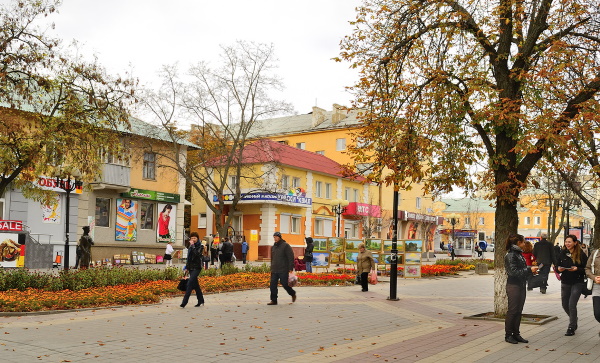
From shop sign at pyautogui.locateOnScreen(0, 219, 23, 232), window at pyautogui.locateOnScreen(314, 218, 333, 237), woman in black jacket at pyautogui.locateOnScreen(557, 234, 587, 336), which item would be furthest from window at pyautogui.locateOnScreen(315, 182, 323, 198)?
woman in black jacket at pyautogui.locateOnScreen(557, 234, 587, 336)

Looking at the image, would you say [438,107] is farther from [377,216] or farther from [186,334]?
[377,216]

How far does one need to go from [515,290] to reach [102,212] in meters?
29.5

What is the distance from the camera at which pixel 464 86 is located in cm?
1418

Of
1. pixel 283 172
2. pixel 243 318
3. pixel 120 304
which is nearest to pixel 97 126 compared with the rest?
pixel 120 304

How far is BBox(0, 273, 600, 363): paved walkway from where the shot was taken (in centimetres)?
893

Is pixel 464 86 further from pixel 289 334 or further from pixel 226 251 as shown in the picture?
pixel 226 251

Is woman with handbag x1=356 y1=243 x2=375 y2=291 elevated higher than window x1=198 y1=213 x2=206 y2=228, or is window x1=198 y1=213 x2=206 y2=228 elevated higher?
window x1=198 y1=213 x2=206 y2=228

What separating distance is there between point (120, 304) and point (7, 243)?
1272cm

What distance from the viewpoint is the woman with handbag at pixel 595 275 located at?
1073 cm

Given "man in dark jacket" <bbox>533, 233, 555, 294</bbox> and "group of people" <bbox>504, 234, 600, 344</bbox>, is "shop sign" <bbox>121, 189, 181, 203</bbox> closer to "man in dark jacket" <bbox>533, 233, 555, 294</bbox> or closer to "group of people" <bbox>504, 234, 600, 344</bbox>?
"man in dark jacket" <bbox>533, 233, 555, 294</bbox>

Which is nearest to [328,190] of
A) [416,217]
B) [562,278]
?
[416,217]

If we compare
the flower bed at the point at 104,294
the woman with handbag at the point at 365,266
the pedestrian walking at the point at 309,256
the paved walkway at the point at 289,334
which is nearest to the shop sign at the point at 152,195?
the pedestrian walking at the point at 309,256

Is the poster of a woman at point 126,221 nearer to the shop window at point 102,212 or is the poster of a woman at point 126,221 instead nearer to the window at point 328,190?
the shop window at point 102,212

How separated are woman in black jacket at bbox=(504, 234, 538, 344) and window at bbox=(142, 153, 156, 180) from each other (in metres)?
31.3
